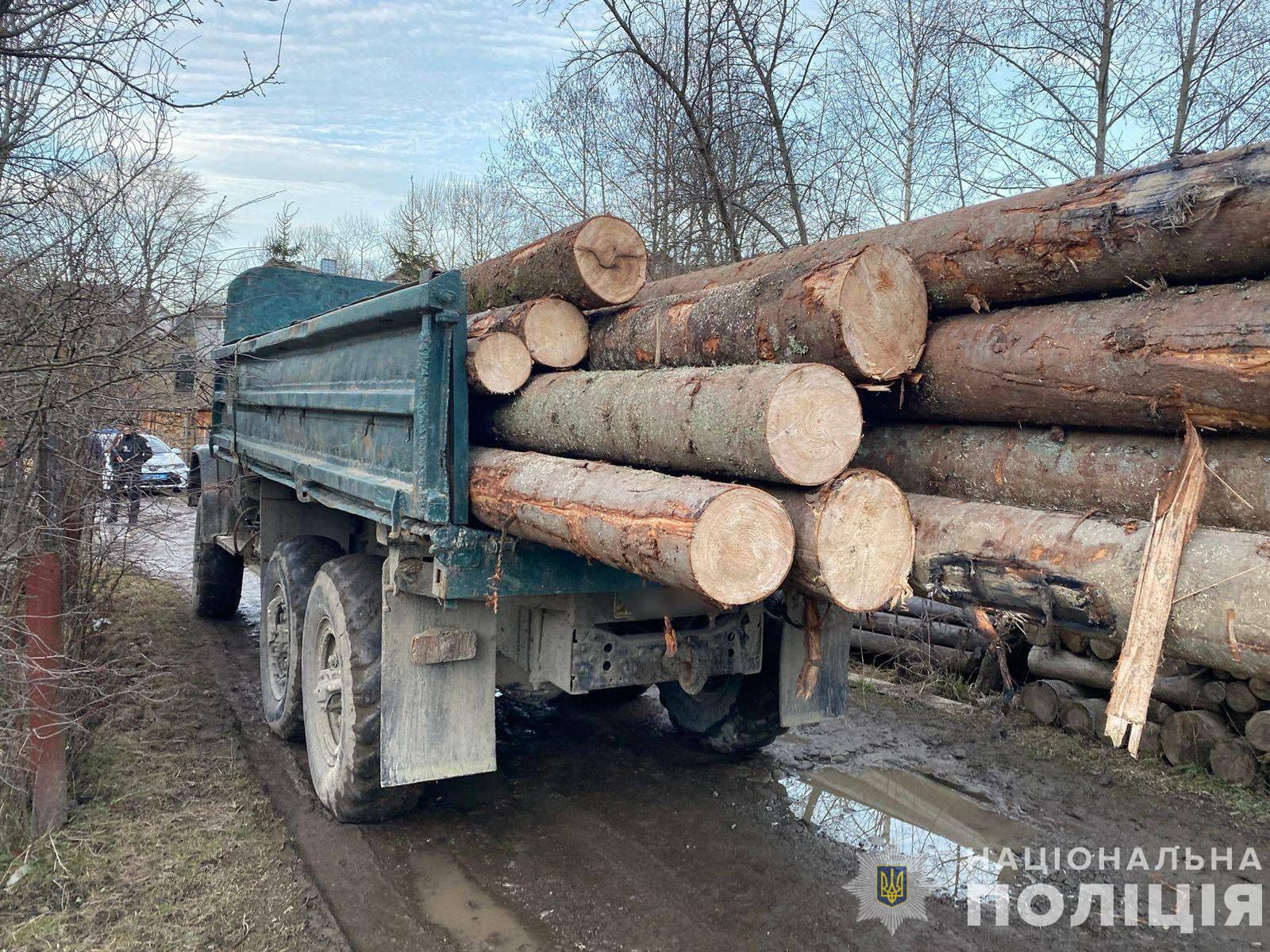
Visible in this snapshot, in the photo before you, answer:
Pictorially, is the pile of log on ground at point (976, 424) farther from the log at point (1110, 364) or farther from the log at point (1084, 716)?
the log at point (1084, 716)

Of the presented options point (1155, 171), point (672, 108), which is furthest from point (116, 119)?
point (672, 108)

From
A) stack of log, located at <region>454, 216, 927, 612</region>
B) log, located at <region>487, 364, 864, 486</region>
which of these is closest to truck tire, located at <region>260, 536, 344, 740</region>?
stack of log, located at <region>454, 216, 927, 612</region>

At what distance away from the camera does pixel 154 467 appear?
6.00 m

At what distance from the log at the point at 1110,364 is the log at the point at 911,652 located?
3.97 m

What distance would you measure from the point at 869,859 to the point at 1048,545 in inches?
93.4

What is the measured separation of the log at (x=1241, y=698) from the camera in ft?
16.7

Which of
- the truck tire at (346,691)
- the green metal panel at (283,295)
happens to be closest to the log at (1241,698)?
the truck tire at (346,691)

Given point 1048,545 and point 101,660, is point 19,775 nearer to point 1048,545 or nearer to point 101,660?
point 101,660

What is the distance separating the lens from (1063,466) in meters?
2.57

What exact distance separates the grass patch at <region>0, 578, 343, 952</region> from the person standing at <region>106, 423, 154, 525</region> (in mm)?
1012

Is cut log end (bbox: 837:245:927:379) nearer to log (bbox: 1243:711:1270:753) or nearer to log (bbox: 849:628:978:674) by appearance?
log (bbox: 1243:711:1270:753)

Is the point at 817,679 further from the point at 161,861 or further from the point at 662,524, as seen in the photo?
the point at 161,861

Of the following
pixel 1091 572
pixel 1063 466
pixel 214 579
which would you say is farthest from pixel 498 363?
pixel 214 579

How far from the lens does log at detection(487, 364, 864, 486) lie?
2.51 metres
